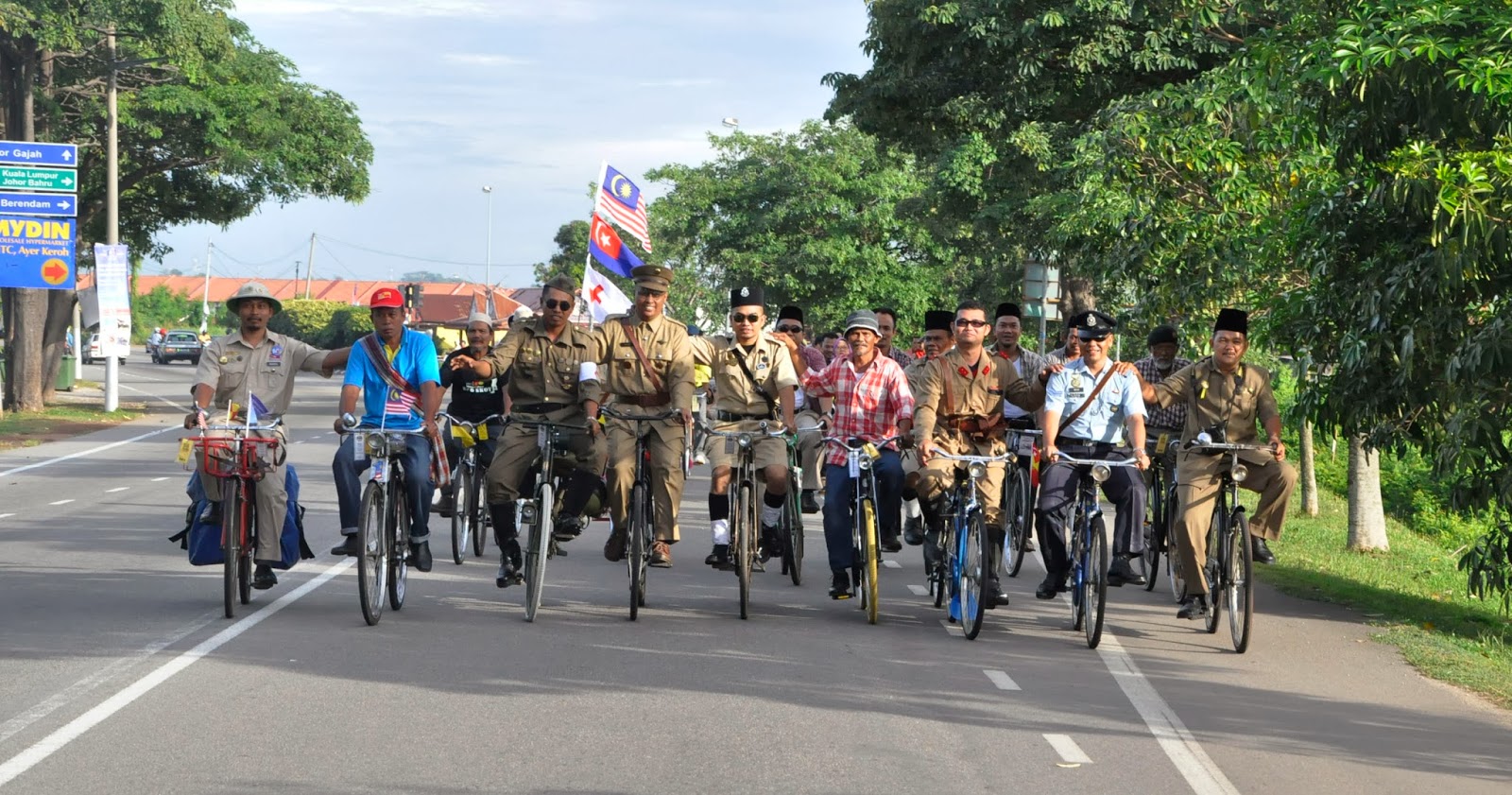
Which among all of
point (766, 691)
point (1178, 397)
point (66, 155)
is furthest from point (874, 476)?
point (66, 155)

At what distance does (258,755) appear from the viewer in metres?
7.01

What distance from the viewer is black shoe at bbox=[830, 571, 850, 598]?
11547 mm

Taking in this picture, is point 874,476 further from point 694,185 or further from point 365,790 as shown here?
point 694,185

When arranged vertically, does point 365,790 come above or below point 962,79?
below

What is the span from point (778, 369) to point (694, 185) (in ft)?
156

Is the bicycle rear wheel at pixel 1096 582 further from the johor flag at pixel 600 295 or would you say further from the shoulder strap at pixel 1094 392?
the johor flag at pixel 600 295

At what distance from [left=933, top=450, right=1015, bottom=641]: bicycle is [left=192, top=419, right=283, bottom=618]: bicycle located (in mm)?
3916

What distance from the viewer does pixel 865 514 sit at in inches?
434

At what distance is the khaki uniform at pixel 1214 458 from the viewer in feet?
36.7

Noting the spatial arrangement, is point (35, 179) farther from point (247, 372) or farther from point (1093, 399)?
point (1093, 399)

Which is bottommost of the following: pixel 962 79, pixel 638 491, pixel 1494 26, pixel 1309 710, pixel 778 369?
pixel 1309 710

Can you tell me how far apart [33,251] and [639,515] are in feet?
83.5

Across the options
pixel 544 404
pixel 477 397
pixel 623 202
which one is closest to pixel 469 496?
pixel 477 397

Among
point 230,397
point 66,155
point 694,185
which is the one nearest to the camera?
point 230,397
